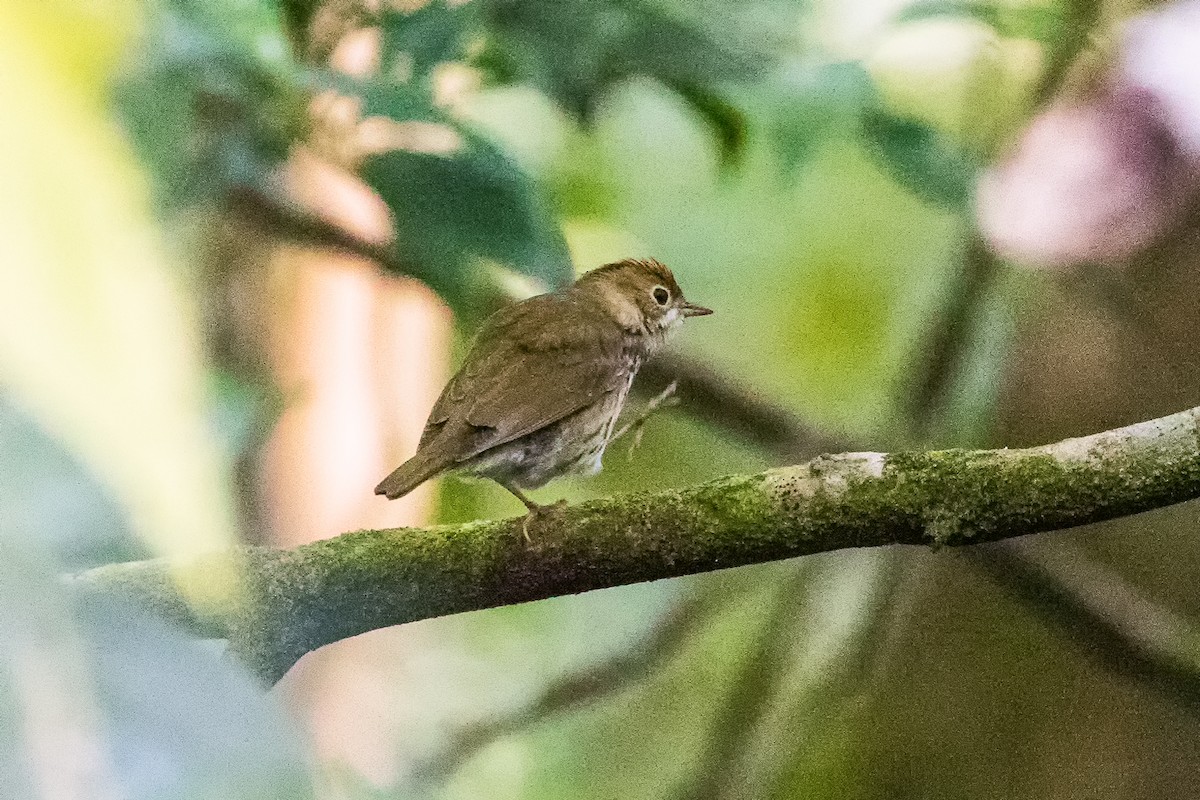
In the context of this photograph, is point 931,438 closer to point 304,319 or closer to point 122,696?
point 304,319

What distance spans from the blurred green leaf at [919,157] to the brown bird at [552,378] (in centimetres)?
19

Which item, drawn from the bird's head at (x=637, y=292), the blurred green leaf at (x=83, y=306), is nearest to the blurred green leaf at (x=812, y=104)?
the bird's head at (x=637, y=292)

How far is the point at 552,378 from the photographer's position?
85 centimetres

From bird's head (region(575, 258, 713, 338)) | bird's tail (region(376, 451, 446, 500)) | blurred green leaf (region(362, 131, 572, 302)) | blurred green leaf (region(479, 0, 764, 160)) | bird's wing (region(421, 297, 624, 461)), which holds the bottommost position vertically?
bird's tail (region(376, 451, 446, 500))

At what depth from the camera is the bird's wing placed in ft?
2.61

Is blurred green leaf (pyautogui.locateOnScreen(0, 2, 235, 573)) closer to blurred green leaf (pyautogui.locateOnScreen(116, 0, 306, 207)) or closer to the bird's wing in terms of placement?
blurred green leaf (pyautogui.locateOnScreen(116, 0, 306, 207))

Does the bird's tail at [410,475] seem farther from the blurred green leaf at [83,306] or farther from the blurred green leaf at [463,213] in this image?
the blurred green leaf at [83,306]

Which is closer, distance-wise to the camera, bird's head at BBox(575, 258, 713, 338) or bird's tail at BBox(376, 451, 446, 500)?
bird's tail at BBox(376, 451, 446, 500)

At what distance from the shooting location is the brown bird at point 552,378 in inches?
31.5

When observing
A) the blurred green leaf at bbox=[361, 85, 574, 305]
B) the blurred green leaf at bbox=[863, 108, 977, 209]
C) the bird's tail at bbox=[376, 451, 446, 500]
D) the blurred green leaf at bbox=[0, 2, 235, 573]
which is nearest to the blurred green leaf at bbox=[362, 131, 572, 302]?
the blurred green leaf at bbox=[361, 85, 574, 305]

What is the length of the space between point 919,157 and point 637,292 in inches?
9.6

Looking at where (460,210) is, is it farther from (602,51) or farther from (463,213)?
(602,51)

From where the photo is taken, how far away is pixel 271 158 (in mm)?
814

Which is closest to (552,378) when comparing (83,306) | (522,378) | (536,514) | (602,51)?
(522,378)
